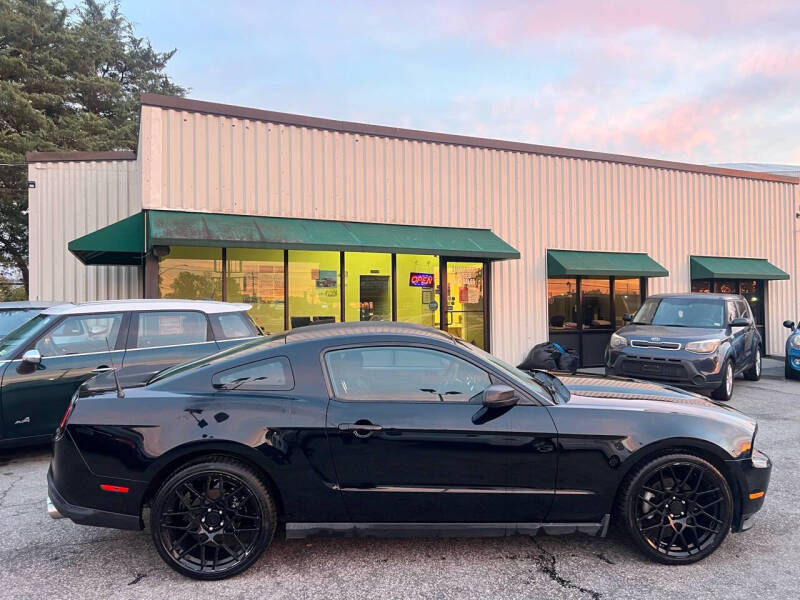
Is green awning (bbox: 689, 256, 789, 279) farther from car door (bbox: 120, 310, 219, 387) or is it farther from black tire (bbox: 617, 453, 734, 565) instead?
car door (bbox: 120, 310, 219, 387)

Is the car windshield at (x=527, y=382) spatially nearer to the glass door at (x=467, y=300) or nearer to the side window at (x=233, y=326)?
the side window at (x=233, y=326)

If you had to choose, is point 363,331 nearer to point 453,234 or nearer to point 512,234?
point 453,234

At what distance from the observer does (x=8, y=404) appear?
4.98 metres

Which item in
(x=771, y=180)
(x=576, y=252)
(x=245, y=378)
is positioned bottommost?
(x=245, y=378)

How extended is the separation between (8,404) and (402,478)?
4.42m

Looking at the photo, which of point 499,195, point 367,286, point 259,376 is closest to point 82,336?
point 259,376

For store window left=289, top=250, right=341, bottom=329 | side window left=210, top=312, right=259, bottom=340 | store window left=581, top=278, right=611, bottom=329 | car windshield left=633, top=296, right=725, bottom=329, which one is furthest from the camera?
store window left=581, top=278, right=611, bottom=329

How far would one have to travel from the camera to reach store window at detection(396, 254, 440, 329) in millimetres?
11281

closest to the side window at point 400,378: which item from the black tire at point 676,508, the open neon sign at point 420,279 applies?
the black tire at point 676,508

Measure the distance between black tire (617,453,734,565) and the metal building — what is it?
7.21 m

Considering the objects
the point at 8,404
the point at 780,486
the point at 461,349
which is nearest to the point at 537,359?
the point at 780,486

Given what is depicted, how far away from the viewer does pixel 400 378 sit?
3391 mm

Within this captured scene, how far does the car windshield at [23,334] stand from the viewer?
5105 millimetres

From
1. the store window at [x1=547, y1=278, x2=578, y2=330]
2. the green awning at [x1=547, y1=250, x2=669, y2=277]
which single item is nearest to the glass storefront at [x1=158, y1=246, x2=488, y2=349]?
the green awning at [x1=547, y1=250, x2=669, y2=277]
